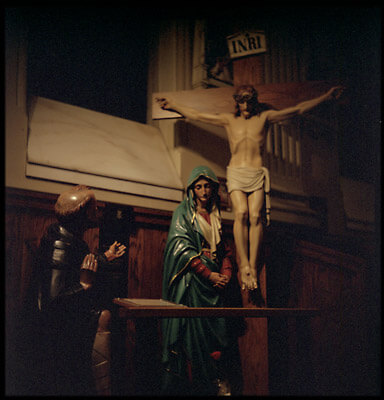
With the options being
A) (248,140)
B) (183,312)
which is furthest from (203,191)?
(183,312)

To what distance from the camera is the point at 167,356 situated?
333 cm

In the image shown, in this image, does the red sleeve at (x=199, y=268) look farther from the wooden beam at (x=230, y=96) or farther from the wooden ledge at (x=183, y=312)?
the wooden beam at (x=230, y=96)

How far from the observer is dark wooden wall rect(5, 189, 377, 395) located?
313 centimetres

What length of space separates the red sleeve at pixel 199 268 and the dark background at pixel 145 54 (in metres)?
1.32

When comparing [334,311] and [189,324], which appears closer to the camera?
[189,324]

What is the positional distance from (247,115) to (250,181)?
491 mm

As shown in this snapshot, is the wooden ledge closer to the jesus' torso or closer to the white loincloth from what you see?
the white loincloth

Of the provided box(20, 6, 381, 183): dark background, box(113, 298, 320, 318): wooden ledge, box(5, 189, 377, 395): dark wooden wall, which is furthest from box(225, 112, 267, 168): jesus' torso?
box(113, 298, 320, 318): wooden ledge

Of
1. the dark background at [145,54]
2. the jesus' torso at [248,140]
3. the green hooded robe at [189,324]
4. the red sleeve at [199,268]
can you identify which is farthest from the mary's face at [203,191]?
the dark background at [145,54]

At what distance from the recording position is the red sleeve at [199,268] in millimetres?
3387

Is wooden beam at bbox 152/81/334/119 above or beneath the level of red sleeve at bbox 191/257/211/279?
above

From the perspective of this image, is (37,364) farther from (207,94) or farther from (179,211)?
(207,94)

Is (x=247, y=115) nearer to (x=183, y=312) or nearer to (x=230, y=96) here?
(x=230, y=96)

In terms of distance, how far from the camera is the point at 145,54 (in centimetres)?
445
